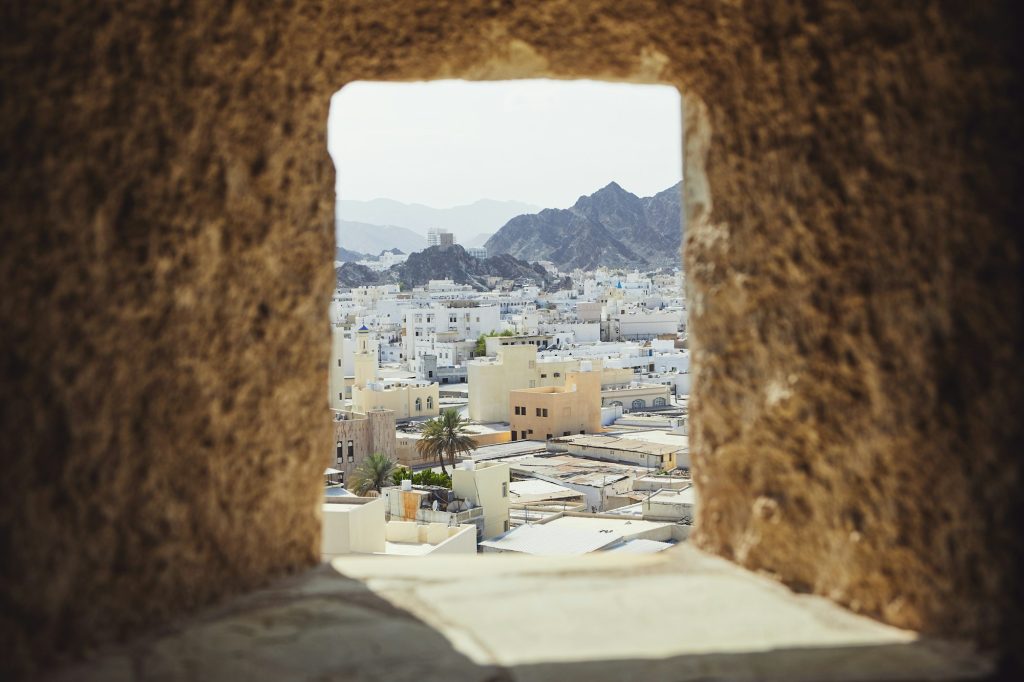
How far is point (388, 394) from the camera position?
129 ft

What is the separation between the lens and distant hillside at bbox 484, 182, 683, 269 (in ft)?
510

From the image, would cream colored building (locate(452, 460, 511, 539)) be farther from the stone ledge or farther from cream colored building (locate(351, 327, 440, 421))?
cream colored building (locate(351, 327, 440, 421))

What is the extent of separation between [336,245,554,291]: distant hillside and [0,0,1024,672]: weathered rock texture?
117 m

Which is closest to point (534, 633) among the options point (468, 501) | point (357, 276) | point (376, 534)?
point (376, 534)

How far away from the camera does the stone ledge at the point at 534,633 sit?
6.23ft

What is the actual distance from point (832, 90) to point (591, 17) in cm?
75

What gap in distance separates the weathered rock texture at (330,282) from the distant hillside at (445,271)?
383 ft

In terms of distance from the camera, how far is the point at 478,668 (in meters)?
1.95

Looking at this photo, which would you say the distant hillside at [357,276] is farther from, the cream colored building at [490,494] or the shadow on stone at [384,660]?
the shadow on stone at [384,660]

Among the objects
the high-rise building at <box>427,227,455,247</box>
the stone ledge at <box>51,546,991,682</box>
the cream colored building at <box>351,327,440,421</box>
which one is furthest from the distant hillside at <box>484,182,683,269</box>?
the stone ledge at <box>51,546,991,682</box>

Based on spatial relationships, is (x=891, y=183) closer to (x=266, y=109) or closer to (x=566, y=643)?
(x=566, y=643)

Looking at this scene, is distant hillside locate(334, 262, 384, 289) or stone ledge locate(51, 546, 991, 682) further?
distant hillside locate(334, 262, 384, 289)

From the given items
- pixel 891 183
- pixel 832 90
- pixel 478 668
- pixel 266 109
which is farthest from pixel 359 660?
pixel 832 90

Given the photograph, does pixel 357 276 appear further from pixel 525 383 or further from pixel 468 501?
pixel 468 501
